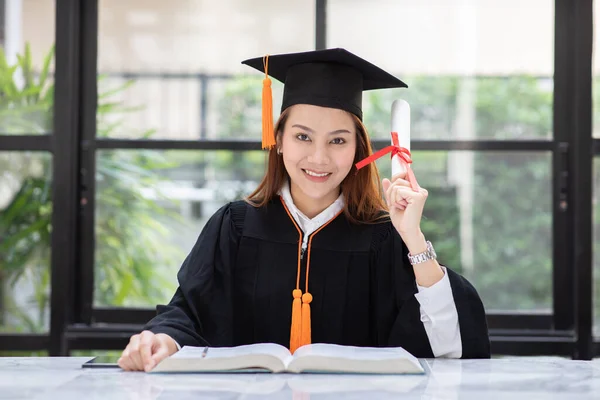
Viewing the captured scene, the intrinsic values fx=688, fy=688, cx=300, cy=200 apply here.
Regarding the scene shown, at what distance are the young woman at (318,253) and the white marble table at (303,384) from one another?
1.41 ft

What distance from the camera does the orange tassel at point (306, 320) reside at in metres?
2.05

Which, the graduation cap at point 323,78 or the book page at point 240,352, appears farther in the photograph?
the graduation cap at point 323,78

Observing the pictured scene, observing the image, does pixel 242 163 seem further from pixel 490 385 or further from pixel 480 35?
pixel 490 385

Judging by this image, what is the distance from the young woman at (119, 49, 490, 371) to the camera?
1993 millimetres

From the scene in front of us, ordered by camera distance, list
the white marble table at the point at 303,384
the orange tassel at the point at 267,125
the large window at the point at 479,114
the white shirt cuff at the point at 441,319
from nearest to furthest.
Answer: the white marble table at the point at 303,384
the white shirt cuff at the point at 441,319
the orange tassel at the point at 267,125
the large window at the point at 479,114

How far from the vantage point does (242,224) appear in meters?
2.24

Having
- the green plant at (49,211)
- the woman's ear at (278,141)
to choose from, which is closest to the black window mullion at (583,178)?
the woman's ear at (278,141)

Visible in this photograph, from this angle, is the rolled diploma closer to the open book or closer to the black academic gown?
the black academic gown

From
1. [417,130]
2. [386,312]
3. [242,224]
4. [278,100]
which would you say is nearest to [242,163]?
[278,100]

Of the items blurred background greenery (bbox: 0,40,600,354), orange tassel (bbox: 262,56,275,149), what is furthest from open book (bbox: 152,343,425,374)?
blurred background greenery (bbox: 0,40,600,354)

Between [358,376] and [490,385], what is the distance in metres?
0.27

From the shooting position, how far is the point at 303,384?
135cm

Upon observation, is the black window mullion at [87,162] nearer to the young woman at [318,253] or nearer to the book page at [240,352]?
the young woman at [318,253]

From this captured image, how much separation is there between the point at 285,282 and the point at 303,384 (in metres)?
0.80
